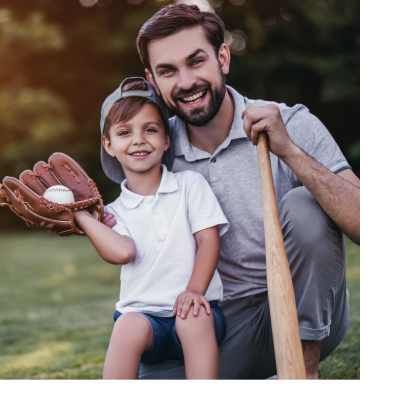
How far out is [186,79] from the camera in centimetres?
195

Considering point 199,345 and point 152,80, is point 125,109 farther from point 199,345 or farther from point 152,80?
point 199,345

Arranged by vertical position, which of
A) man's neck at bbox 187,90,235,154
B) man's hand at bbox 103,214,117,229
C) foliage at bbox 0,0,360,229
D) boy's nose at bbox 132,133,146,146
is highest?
foliage at bbox 0,0,360,229

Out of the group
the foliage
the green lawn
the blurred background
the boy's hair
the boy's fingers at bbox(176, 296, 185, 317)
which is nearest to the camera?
the boy's fingers at bbox(176, 296, 185, 317)

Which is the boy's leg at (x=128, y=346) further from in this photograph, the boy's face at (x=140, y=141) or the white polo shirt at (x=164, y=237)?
the boy's face at (x=140, y=141)

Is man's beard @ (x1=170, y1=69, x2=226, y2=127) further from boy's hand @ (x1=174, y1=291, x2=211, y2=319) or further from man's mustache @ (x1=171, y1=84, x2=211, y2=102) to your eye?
boy's hand @ (x1=174, y1=291, x2=211, y2=319)

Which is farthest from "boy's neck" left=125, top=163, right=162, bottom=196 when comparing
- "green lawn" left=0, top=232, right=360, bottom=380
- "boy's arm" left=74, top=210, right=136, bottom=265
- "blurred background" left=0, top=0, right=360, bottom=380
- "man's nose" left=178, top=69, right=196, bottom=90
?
"blurred background" left=0, top=0, right=360, bottom=380

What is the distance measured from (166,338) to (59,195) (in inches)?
25.8

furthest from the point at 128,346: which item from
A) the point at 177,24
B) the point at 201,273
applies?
the point at 177,24

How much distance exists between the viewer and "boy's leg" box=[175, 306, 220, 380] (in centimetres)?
156

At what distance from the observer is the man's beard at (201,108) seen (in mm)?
1973

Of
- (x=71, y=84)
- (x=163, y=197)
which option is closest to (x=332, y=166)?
(x=163, y=197)

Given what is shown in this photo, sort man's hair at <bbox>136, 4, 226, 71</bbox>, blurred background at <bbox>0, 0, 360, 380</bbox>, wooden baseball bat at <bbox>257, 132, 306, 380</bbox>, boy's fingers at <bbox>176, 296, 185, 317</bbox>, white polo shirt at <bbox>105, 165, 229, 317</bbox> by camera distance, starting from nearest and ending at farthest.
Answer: wooden baseball bat at <bbox>257, 132, 306, 380</bbox> < boy's fingers at <bbox>176, 296, 185, 317</bbox> < white polo shirt at <bbox>105, 165, 229, 317</bbox> < man's hair at <bbox>136, 4, 226, 71</bbox> < blurred background at <bbox>0, 0, 360, 380</bbox>

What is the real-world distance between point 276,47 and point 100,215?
6941 millimetres
